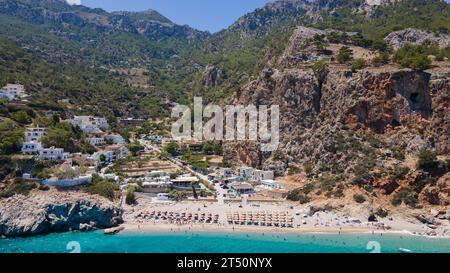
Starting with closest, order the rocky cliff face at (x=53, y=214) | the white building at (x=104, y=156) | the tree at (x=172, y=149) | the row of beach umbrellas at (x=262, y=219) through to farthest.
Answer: the rocky cliff face at (x=53, y=214) < the row of beach umbrellas at (x=262, y=219) < the white building at (x=104, y=156) < the tree at (x=172, y=149)

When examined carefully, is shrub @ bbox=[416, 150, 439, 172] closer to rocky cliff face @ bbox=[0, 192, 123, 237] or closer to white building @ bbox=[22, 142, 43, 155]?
rocky cliff face @ bbox=[0, 192, 123, 237]

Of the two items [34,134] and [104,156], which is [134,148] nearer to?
[104,156]

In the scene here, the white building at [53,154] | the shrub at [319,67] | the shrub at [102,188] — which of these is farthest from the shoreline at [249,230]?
the shrub at [319,67]

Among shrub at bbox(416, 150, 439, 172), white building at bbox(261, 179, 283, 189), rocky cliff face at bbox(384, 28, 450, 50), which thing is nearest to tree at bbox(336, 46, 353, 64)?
rocky cliff face at bbox(384, 28, 450, 50)

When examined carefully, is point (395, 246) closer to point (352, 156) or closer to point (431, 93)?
point (352, 156)

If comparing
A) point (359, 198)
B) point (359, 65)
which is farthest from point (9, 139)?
point (359, 65)

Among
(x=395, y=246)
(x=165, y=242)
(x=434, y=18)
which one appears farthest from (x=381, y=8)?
(x=165, y=242)

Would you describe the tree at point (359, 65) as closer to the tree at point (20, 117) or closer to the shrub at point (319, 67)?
the shrub at point (319, 67)
